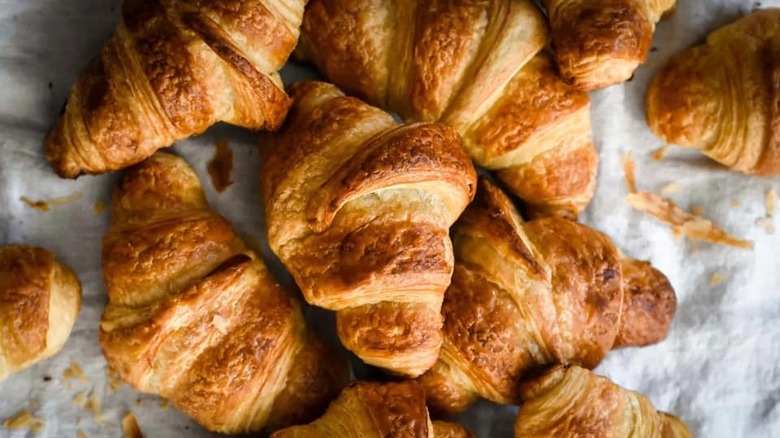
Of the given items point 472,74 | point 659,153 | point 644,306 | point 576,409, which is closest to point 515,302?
point 576,409

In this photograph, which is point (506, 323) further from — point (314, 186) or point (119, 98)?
point (119, 98)

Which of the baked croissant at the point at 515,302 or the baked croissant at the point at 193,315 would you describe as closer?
the baked croissant at the point at 193,315

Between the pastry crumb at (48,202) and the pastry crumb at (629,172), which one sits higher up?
the pastry crumb at (48,202)

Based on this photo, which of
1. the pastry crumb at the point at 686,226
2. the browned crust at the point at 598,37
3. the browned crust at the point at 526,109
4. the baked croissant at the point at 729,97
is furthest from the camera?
the pastry crumb at the point at 686,226

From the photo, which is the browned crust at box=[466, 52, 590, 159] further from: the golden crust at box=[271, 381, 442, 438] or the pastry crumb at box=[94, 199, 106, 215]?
the pastry crumb at box=[94, 199, 106, 215]

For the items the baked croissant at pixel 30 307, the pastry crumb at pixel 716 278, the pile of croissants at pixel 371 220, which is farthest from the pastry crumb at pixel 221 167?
the pastry crumb at pixel 716 278

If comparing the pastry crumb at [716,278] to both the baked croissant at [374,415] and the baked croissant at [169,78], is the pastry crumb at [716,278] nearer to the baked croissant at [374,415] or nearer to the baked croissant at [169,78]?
the baked croissant at [374,415]

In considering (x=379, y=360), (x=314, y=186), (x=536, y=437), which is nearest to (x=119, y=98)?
(x=314, y=186)
